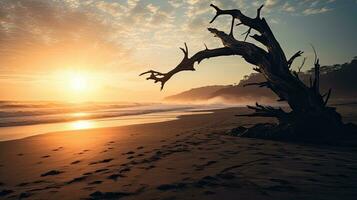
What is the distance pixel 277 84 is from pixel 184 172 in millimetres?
5674

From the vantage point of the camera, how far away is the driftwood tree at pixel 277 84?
28.6ft

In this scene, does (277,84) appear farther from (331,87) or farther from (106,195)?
(331,87)

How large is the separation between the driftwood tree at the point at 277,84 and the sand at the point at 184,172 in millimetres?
1249

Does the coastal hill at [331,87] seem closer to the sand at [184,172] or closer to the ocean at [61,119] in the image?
the ocean at [61,119]

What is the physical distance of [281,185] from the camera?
4.09 m

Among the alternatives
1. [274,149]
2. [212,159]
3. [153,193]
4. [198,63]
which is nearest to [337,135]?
[274,149]

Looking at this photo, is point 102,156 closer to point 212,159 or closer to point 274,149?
point 212,159

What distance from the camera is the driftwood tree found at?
8.70 metres

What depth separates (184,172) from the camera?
5.01 metres

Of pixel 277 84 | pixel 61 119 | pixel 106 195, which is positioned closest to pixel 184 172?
pixel 106 195

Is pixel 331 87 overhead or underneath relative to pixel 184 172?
overhead

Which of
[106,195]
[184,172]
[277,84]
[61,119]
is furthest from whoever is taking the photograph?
[61,119]

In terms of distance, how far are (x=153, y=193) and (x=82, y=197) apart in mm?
960

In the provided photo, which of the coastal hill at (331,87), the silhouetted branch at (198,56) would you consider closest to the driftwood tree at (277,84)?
the silhouetted branch at (198,56)
